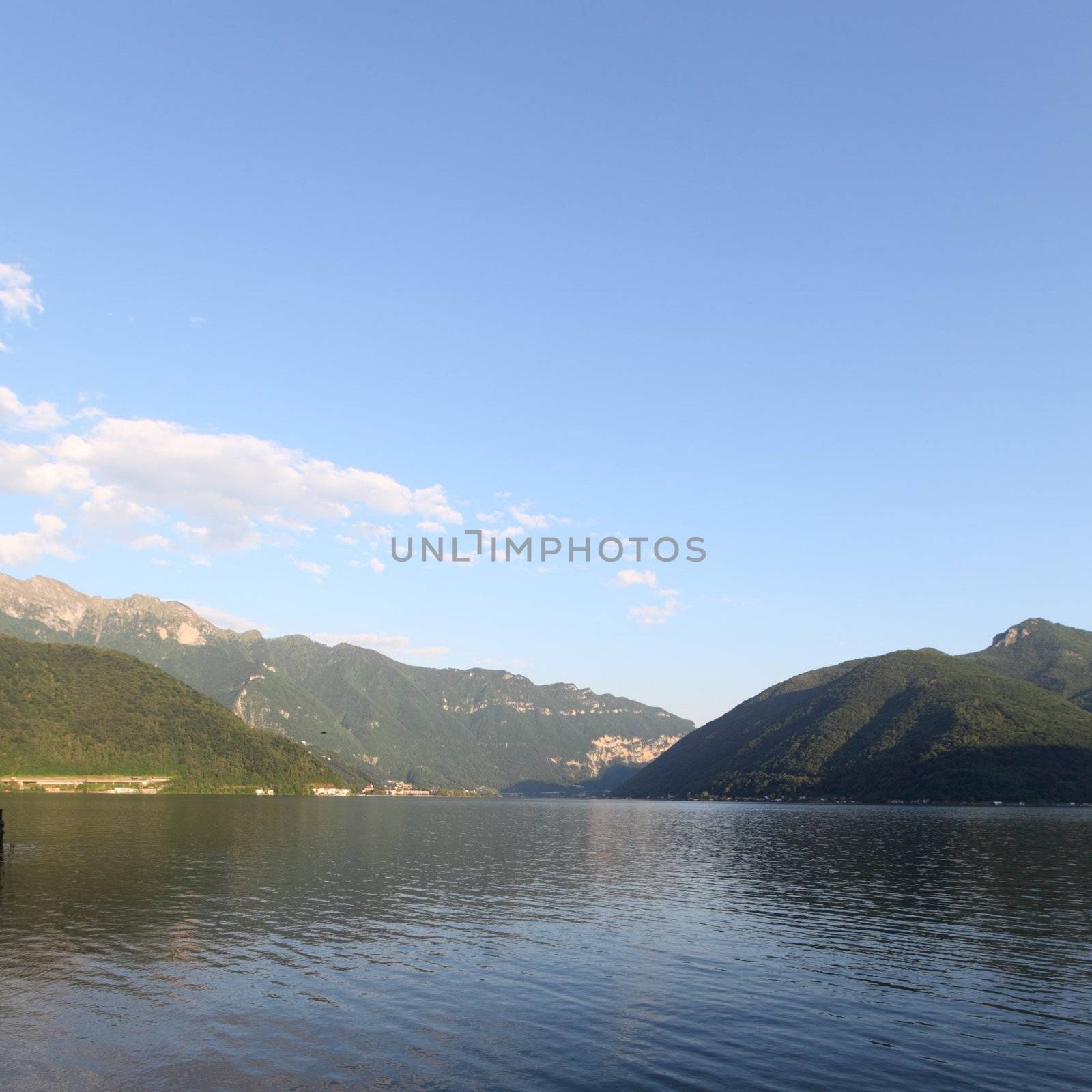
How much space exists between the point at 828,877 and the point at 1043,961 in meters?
43.9

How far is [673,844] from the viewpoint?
463ft

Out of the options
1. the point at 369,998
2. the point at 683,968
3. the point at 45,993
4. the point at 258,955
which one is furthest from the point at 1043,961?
the point at 45,993

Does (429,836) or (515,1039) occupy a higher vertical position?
(515,1039)

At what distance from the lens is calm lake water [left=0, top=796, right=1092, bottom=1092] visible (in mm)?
31953

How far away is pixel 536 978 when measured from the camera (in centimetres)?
4534

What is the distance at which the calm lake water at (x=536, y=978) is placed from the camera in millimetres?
31953

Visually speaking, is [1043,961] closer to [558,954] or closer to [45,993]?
[558,954]

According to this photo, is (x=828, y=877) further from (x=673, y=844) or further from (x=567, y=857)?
(x=673, y=844)

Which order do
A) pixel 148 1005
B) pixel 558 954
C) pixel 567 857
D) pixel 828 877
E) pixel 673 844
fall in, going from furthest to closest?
pixel 673 844, pixel 567 857, pixel 828 877, pixel 558 954, pixel 148 1005

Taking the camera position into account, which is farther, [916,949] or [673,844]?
[673,844]

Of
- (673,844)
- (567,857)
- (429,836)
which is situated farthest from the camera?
(429,836)

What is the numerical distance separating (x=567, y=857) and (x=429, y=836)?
1902 inches

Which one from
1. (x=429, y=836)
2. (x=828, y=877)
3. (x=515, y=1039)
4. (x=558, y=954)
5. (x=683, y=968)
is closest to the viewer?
(x=515, y=1039)

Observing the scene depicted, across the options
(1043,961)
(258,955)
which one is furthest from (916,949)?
(258,955)
